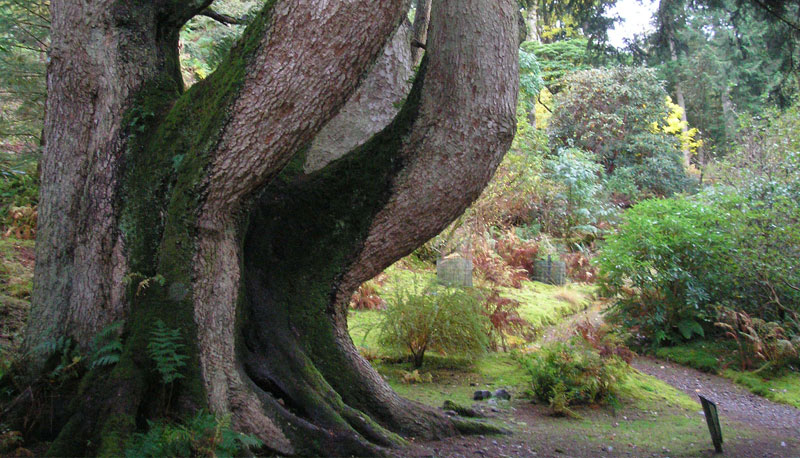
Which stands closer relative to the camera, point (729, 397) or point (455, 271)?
point (729, 397)

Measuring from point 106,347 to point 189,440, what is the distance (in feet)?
2.54

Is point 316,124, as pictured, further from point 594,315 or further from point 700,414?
point 594,315

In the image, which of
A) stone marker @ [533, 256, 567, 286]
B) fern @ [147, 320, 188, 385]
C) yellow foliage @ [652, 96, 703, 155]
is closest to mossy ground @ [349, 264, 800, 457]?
fern @ [147, 320, 188, 385]

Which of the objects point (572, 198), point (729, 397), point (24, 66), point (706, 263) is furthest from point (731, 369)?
point (24, 66)

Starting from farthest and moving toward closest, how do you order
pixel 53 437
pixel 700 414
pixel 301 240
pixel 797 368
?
pixel 797 368
pixel 700 414
pixel 301 240
pixel 53 437

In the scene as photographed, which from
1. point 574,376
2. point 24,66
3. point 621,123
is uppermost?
point 621,123

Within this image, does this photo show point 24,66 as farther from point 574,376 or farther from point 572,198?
point 572,198

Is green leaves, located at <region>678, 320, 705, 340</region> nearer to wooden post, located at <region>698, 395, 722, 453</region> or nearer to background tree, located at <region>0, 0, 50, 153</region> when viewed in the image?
wooden post, located at <region>698, 395, 722, 453</region>

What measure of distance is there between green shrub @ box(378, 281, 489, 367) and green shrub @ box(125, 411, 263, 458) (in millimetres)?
4009

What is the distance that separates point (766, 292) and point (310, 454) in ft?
26.1

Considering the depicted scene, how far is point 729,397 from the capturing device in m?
7.25

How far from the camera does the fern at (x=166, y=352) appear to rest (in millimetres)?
2992

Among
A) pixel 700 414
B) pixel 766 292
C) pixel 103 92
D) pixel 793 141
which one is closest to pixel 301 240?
pixel 103 92

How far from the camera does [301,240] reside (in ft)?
13.4
